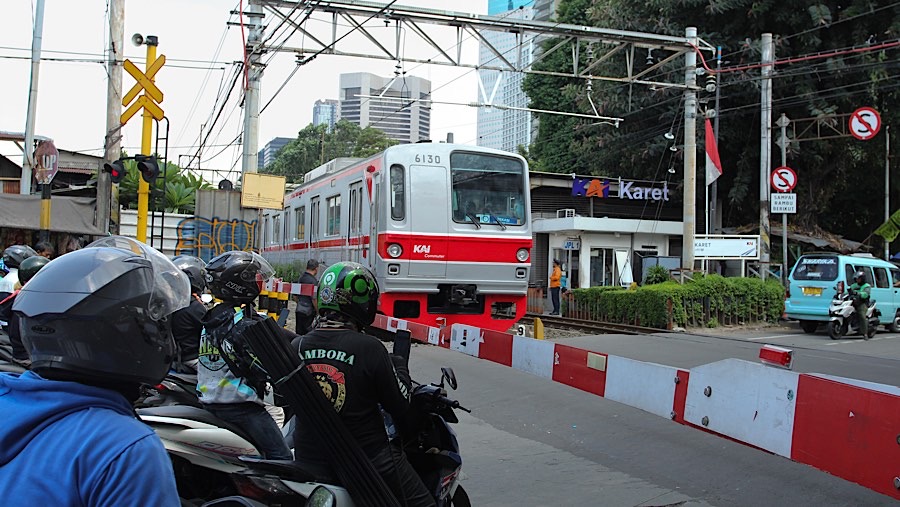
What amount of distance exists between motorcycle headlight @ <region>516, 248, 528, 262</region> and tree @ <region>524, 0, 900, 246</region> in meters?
11.8

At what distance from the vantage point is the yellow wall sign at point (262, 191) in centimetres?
1605

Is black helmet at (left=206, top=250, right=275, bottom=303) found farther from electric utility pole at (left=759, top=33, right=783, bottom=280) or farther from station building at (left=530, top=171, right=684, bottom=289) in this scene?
station building at (left=530, top=171, right=684, bottom=289)

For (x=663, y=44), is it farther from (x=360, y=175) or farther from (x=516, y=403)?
(x=516, y=403)

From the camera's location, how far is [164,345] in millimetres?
1718

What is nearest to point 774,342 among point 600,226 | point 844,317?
point 844,317

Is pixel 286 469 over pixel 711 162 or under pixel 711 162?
under

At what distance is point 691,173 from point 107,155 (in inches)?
558

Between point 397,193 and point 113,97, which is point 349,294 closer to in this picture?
point 397,193

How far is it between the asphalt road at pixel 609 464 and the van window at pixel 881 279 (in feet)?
46.3

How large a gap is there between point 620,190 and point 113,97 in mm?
20775

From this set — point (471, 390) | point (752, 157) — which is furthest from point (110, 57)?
point (752, 157)

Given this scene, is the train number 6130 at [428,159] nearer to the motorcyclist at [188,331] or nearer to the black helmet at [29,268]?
the black helmet at [29,268]

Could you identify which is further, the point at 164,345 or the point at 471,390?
the point at 471,390

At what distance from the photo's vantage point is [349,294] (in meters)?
3.53
